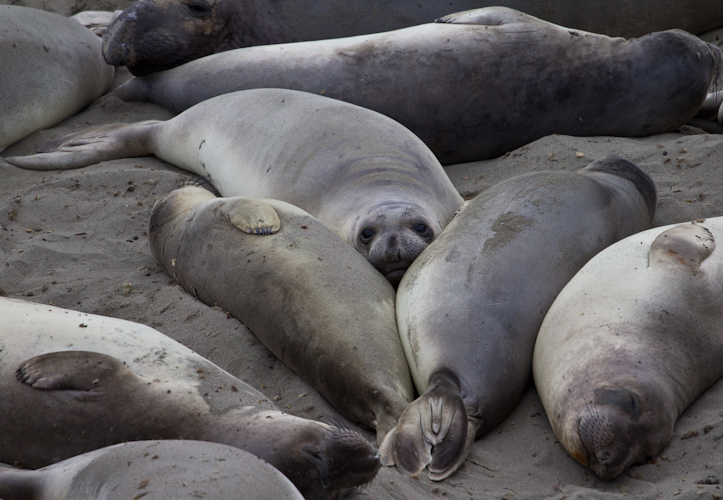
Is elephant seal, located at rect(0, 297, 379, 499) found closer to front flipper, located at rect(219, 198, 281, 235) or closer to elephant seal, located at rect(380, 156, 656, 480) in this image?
elephant seal, located at rect(380, 156, 656, 480)

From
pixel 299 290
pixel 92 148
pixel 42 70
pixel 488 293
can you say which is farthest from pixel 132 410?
pixel 42 70

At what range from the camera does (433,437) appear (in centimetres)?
254

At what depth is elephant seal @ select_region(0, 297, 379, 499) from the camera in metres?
2.12

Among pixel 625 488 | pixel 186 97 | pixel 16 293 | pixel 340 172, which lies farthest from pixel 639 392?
pixel 186 97

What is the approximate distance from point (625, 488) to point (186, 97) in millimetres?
4033

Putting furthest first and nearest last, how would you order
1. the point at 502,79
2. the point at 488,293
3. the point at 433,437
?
the point at 502,79, the point at 488,293, the point at 433,437

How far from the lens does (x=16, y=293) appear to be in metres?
3.58

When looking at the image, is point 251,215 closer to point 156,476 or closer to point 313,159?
point 313,159

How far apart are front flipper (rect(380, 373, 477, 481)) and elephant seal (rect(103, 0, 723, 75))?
3.57 m

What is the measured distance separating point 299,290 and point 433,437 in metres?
0.93

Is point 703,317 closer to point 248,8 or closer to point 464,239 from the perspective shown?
point 464,239

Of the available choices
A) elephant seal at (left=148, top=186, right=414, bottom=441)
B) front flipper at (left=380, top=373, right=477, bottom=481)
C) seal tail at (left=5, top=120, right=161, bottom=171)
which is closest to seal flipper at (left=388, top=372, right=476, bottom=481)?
front flipper at (left=380, top=373, right=477, bottom=481)

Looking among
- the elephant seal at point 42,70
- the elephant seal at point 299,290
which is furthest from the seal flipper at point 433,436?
the elephant seal at point 42,70

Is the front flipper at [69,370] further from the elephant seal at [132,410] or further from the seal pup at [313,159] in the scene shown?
the seal pup at [313,159]
